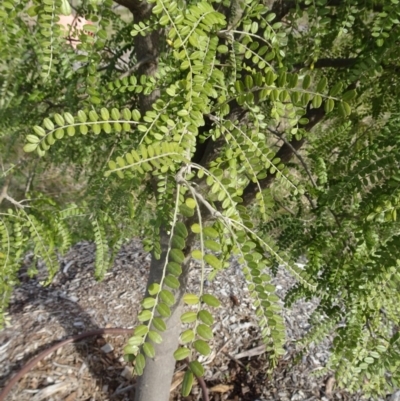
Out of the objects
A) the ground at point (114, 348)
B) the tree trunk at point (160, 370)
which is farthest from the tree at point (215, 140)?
the ground at point (114, 348)

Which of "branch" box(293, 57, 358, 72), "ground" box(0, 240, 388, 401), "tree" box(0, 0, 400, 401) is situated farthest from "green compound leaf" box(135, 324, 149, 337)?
"ground" box(0, 240, 388, 401)

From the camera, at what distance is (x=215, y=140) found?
0.92 metres

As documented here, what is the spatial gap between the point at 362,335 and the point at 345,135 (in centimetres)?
60

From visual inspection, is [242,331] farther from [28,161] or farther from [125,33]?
[125,33]

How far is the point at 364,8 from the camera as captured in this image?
3.00ft

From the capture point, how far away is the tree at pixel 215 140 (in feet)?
2.13

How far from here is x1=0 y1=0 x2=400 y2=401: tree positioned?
649 mm

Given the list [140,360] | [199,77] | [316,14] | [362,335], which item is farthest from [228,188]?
[362,335]

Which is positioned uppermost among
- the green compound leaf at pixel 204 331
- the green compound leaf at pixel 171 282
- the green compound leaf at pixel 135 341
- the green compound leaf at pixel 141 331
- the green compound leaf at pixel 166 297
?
the green compound leaf at pixel 171 282

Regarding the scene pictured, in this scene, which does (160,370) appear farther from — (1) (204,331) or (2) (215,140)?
(1) (204,331)

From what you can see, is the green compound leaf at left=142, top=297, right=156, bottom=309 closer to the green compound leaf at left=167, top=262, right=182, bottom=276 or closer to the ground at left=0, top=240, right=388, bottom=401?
the green compound leaf at left=167, top=262, right=182, bottom=276

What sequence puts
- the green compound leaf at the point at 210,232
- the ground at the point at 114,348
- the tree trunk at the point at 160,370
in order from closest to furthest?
the green compound leaf at the point at 210,232
the tree trunk at the point at 160,370
the ground at the point at 114,348

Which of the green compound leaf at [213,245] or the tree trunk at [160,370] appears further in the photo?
the tree trunk at [160,370]

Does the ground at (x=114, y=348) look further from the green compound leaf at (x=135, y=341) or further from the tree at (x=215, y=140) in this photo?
the green compound leaf at (x=135, y=341)
